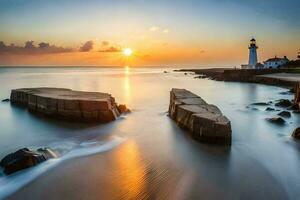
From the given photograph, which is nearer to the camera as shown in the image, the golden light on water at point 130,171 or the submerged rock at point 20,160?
the golden light on water at point 130,171

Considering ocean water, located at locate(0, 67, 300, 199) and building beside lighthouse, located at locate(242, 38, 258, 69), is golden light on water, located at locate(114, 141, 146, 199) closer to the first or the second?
ocean water, located at locate(0, 67, 300, 199)

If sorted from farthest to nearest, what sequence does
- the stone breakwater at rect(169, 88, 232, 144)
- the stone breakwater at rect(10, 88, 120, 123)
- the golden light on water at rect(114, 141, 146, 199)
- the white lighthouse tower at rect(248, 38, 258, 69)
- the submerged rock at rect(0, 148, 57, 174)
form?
the white lighthouse tower at rect(248, 38, 258, 69) → the stone breakwater at rect(10, 88, 120, 123) → the stone breakwater at rect(169, 88, 232, 144) → the submerged rock at rect(0, 148, 57, 174) → the golden light on water at rect(114, 141, 146, 199)

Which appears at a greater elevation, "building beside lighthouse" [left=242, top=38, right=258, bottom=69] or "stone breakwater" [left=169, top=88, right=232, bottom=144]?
"building beside lighthouse" [left=242, top=38, right=258, bottom=69]

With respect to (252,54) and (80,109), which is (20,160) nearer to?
(80,109)

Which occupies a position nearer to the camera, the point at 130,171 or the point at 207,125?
the point at 130,171

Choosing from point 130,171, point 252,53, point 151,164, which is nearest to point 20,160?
point 130,171

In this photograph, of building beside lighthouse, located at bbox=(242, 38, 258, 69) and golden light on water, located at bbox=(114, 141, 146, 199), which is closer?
golden light on water, located at bbox=(114, 141, 146, 199)

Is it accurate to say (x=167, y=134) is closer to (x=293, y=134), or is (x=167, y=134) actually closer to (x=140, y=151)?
(x=140, y=151)

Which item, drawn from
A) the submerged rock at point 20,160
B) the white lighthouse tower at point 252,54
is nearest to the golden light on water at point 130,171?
the submerged rock at point 20,160

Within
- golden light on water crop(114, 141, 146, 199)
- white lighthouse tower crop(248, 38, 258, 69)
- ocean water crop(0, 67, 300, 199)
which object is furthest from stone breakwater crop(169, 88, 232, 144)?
white lighthouse tower crop(248, 38, 258, 69)

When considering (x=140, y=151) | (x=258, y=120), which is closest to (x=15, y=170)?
(x=140, y=151)

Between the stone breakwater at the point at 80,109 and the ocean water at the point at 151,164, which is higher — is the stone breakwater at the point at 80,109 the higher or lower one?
the higher one

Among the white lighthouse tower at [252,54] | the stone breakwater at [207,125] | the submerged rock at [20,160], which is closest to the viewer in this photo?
the submerged rock at [20,160]

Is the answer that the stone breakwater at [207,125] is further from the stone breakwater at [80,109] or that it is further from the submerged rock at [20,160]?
the submerged rock at [20,160]
